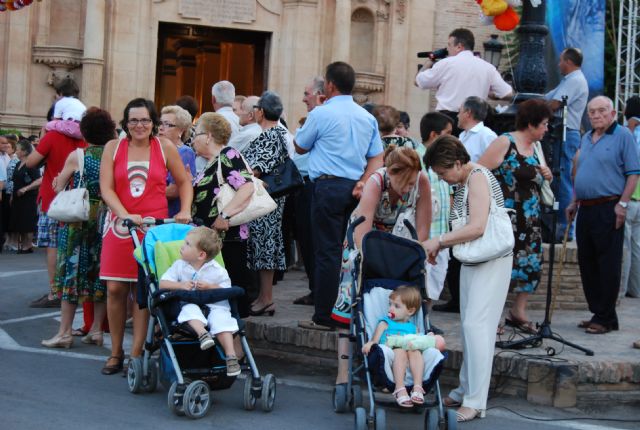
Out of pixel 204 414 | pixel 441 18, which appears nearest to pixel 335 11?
pixel 441 18

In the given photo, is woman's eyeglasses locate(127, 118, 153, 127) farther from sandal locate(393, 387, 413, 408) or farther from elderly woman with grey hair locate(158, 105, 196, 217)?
sandal locate(393, 387, 413, 408)

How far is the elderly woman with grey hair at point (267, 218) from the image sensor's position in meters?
10.2

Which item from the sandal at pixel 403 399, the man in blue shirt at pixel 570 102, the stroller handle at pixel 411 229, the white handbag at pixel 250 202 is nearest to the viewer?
the sandal at pixel 403 399

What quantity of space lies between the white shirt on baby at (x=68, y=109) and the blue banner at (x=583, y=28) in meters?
8.84

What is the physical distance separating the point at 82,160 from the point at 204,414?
3.24 m

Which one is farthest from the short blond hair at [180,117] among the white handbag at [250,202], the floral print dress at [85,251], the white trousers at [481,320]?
the white trousers at [481,320]

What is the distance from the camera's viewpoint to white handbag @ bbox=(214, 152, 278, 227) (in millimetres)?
8938

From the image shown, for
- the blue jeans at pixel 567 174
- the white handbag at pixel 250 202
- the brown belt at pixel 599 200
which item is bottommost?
the white handbag at pixel 250 202

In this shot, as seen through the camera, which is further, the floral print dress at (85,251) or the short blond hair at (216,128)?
the floral print dress at (85,251)

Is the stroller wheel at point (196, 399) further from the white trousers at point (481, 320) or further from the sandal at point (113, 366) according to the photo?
the white trousers at point (481, 320)

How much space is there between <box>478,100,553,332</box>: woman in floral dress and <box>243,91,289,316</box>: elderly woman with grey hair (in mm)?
1970

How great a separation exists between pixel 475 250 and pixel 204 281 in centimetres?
185

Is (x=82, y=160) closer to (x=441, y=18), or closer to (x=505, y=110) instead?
(x=505, y=110)

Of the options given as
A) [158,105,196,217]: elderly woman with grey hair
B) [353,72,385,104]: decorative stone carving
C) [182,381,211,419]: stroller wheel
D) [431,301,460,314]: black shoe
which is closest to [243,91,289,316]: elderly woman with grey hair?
[158,105,196,217]: elderly woman with grey hair
